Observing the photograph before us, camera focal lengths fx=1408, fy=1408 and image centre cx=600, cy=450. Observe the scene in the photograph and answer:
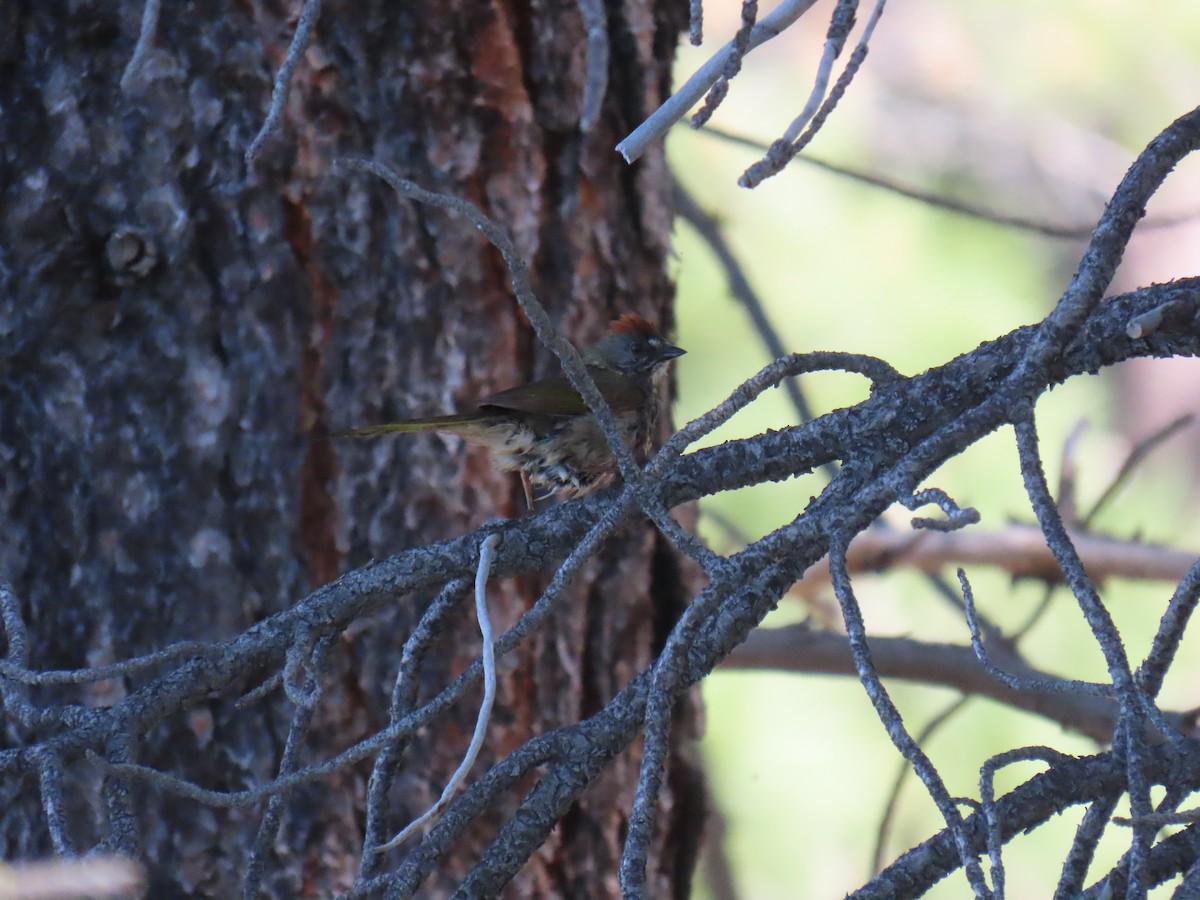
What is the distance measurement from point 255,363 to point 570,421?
0.93 meters

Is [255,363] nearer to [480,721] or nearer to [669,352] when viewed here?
[669,352]

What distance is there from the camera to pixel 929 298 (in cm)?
643

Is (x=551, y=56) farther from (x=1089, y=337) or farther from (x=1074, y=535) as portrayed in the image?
(x=1074, y=535)

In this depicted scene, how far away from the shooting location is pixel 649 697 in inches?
60.9

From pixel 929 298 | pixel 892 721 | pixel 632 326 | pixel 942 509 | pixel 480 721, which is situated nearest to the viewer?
pixel 942 509

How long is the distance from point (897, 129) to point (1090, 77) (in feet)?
3.63

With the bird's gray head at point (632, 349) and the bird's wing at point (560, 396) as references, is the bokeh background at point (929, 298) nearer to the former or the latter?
the bird's wing at point (560, 396)

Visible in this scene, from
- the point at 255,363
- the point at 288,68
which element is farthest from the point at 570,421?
the point at 288,68

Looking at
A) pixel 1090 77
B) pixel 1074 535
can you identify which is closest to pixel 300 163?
pixel 1074 535

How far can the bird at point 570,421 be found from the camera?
2.82 metres

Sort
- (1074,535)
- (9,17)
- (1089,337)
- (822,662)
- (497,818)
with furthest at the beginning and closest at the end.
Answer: (1074,535), (822,662), (497,818), (9,17), (1089,337)

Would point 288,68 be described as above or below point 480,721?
above

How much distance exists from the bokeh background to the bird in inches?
42.4

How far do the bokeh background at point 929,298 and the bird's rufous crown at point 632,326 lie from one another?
1.51 meters
